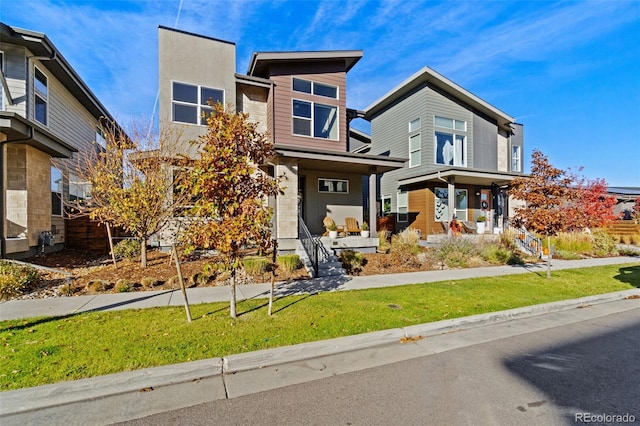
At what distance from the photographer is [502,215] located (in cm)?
1938

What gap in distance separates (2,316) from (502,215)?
22.1m

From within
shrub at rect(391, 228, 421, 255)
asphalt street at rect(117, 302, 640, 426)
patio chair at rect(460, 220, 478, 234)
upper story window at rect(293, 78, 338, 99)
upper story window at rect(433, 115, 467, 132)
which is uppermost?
upper story window at rect(293, 78, 338, 99)

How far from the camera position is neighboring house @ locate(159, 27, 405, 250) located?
11.6 meters

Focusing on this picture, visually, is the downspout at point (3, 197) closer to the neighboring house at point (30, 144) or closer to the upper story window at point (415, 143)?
the neighboring house at point (30, 144)

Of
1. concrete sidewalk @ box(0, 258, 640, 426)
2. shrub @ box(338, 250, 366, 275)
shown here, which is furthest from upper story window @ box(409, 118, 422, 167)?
concrete sidewalk @ box(0, 258, 640, 426)

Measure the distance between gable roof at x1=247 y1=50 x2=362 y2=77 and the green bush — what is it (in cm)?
1097

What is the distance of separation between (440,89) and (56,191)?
19.7m

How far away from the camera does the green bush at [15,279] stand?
22.1 feet

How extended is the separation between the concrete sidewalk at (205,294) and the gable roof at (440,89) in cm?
1157

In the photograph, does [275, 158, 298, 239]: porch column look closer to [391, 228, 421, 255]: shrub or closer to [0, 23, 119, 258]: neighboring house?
[391, 228, 421, 255]: shrub

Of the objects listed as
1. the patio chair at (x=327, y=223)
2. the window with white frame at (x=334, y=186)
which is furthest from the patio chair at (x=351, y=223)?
the window with white frame at (x=334, y=186)

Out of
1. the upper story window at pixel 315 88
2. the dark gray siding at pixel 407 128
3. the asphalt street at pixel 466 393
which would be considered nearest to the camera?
the asphalt street at pixel 466 393

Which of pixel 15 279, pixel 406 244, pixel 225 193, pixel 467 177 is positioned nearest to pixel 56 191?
pixel 15 279

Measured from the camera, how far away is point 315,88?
14.4m
